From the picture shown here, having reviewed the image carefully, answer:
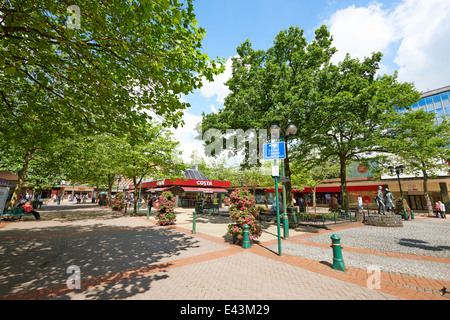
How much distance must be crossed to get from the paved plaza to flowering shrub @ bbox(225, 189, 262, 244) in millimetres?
486

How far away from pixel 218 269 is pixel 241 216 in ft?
9.65

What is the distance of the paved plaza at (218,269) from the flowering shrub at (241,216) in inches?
19.1

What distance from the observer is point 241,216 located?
7980mm

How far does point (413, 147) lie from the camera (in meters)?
13.4

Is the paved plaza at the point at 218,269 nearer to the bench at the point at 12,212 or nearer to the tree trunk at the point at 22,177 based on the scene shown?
the bench at the point at 12,212

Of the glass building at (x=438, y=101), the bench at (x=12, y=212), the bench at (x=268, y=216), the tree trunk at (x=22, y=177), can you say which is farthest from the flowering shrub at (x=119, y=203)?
the glass building at (x=438, y=101)

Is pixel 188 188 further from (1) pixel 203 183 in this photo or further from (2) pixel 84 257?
(2) pixel 84 257

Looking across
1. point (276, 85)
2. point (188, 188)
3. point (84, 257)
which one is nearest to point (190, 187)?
point (188, 188)

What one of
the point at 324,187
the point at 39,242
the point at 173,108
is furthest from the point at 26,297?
the point at 324,187

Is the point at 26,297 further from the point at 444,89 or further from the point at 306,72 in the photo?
the point at 444,89

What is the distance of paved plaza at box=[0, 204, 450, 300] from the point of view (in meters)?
3.88

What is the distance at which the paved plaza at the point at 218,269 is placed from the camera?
3885 millimetres

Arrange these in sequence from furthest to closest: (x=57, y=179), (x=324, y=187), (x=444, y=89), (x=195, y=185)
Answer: (x=444, y=89), (x=324, y=187), (x=195, y=185), (x=57, y=179)
